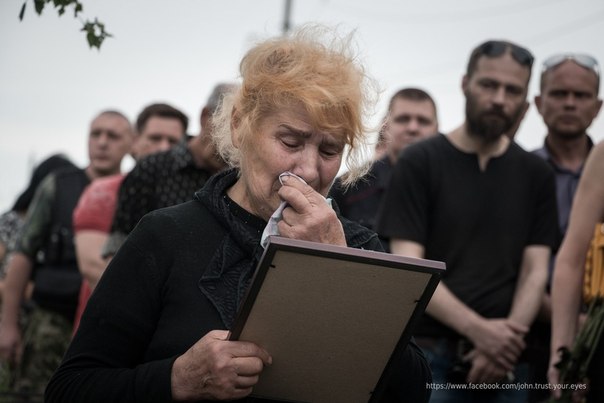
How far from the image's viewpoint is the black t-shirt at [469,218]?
4973 mm

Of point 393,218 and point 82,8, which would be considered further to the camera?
point 393,218

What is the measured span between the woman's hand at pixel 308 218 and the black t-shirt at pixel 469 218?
2.36 metres

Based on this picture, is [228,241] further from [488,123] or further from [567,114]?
[567,114]

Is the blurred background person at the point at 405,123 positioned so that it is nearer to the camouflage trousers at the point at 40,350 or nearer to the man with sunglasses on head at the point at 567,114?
the man with sunglasses on head at the point at 567,114

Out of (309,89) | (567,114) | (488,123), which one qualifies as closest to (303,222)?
(309,89)

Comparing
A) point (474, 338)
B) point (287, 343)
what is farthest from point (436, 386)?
point (287, 343)

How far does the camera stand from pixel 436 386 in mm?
4715

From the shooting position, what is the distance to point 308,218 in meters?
2.58

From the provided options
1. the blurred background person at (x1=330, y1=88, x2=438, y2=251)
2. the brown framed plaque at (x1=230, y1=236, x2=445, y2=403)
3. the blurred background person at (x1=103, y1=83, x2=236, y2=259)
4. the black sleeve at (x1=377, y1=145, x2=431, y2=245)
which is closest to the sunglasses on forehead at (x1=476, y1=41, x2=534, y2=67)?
the black sleeve at (x1=377, y1=145, x2=431, y2=245)

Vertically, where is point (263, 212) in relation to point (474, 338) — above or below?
above

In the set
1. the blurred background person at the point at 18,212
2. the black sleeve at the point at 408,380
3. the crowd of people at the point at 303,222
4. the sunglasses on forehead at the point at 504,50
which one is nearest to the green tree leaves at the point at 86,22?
the crowd of people at the point at 303,222

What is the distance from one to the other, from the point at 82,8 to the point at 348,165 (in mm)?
1096

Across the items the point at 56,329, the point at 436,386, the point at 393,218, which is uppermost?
the point at 393,218

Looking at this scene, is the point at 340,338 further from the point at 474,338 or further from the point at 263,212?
the point at 474,338
